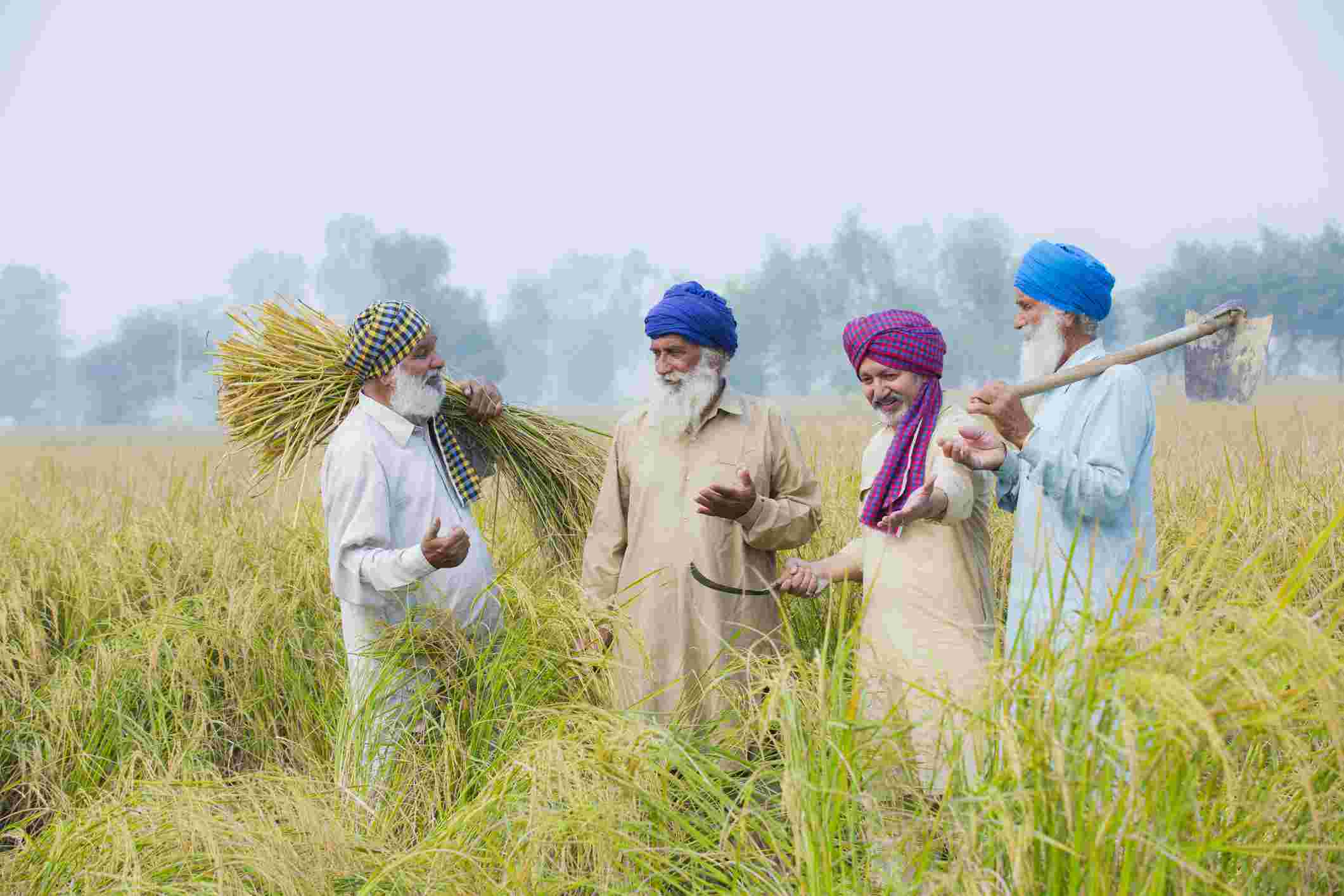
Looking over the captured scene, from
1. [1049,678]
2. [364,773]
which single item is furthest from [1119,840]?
[364,773]

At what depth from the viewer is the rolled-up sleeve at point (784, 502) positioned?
2961mm

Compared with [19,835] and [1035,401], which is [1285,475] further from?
[19,835]

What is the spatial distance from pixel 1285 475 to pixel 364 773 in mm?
4299

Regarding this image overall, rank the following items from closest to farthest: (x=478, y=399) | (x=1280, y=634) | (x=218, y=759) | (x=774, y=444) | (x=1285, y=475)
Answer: (x=1280, y=634), (x=774, y=444), (x=478, y=399), (x=218, y=759), (x=1285, y=475)

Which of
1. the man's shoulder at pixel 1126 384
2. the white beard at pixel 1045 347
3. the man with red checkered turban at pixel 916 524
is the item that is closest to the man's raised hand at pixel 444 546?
the man with red checkered turban at pixel 916 524

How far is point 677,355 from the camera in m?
3.15

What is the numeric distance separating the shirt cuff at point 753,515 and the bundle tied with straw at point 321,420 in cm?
107

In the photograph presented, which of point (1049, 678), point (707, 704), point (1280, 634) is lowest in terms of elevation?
point (707, 704)

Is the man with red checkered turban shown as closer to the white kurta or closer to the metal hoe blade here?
the metal hoe blade

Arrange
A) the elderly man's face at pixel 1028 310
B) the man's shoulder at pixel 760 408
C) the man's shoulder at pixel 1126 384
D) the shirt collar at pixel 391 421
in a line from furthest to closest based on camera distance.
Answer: the man's shoulder at pixel 760 408, the shirt collar at pixel 391 421, the elderly man's face at pixel 1028 310, the man's shoulder at pixel 1126 384

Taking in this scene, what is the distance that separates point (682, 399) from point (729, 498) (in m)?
0.43

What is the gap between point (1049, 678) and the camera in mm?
1568

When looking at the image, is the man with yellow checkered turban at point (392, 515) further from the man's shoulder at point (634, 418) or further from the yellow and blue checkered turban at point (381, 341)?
the man's shoulder at point (634, 418)

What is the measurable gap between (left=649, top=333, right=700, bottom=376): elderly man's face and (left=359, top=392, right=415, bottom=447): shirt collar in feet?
Result: 2.41
